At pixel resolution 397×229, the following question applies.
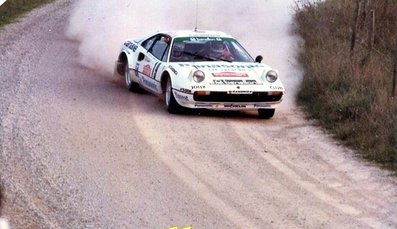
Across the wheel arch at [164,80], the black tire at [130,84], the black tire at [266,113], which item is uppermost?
the wheel arch at [164,80]

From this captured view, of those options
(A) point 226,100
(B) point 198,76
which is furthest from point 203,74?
(A) point 226,100

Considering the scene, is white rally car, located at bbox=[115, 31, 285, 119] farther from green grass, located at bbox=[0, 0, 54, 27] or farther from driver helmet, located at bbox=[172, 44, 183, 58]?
green grass, located at bbox=[0, 0, 54, 27]

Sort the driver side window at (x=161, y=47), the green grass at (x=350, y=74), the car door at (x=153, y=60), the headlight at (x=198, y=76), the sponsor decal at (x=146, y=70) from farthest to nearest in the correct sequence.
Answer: the sponsor decal at (x=146, y=70), the driver side window at (x=161, y=47), the car door at (x=153, y=60), the headlight at (x=198, y=76), the green grass at (x=350, y=74)

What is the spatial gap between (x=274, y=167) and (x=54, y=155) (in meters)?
2.63

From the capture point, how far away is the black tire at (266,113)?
558 inches

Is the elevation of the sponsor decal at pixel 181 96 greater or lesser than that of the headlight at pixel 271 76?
lesser

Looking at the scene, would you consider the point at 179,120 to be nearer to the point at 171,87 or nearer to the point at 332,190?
the point at 171,87

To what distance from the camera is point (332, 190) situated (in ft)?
33.5

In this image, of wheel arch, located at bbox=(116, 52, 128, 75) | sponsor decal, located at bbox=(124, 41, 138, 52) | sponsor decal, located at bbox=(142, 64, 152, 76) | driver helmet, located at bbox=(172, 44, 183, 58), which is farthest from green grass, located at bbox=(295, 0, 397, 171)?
wheel arch, located at bbox=(116, 52, 128, 75)

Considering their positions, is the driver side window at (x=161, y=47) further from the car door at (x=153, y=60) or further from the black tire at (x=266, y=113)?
the black tire at (x=266, y=113)

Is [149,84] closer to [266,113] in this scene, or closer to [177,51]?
[177,51]

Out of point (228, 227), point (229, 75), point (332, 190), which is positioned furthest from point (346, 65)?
point (228, 227)

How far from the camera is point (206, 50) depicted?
590 inches

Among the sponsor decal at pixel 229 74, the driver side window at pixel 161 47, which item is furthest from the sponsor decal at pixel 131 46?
the sponsor decal at pixel 229 74
